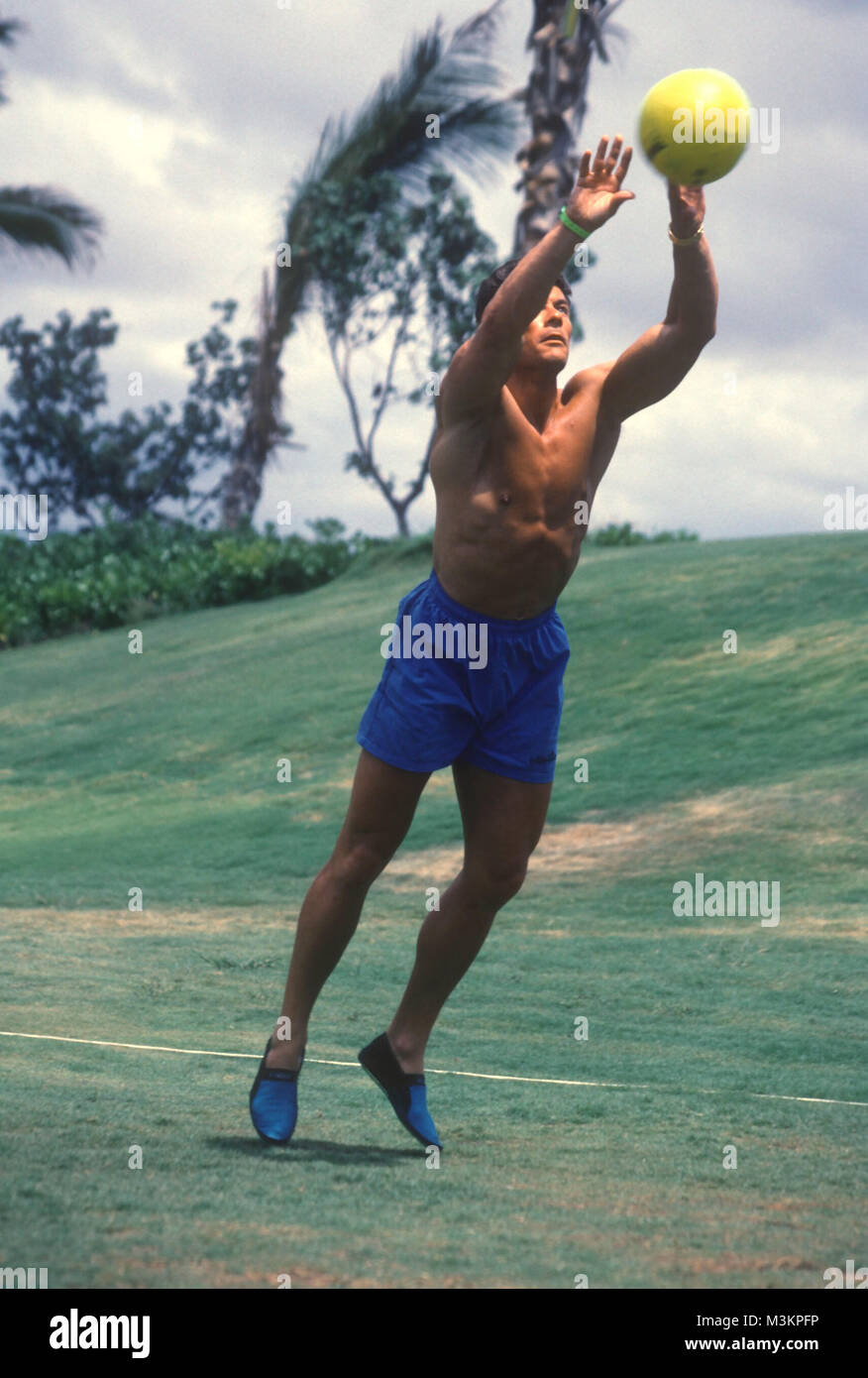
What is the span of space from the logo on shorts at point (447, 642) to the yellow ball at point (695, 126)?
1161 millimetres

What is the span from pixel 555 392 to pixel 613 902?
616 centimetres

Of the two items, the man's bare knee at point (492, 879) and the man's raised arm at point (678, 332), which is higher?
the man's raised arm at point (678, 332)

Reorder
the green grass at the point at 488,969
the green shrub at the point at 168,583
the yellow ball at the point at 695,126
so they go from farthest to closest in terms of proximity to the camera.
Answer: the green shrub at the point at 168,583 → the yellow ball at the point at 695,126 → the green grass at the point at 488,969

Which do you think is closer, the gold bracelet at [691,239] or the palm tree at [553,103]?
the gold bracelet at [691,239]

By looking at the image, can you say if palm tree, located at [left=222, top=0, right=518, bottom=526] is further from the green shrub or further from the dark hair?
the dark hair

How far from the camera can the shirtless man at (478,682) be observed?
3908mm

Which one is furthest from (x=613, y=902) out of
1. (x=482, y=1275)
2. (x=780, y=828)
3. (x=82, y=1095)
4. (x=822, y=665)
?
(x=482, y=1275)

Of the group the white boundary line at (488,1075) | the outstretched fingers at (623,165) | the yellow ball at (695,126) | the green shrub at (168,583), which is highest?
the green shrub at (168,583)

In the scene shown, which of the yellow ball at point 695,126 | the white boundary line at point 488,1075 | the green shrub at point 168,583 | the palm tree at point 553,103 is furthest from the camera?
the green shrub at point 168,583

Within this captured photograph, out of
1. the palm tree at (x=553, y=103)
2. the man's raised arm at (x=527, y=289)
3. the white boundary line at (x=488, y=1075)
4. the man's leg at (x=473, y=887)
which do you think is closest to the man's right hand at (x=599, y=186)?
the man's raised arm at (x=527, y=289)

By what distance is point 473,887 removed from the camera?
13.1 ft

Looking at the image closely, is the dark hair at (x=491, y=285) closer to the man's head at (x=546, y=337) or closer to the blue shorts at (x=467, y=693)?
the man's head at (x=546, y=337)

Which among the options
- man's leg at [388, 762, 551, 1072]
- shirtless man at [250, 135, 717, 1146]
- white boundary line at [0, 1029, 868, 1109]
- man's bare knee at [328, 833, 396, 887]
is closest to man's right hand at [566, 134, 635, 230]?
shirtless man at [250, 135, 717, 1146]

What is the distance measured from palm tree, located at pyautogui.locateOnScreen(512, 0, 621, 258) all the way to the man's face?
14.1 meters
